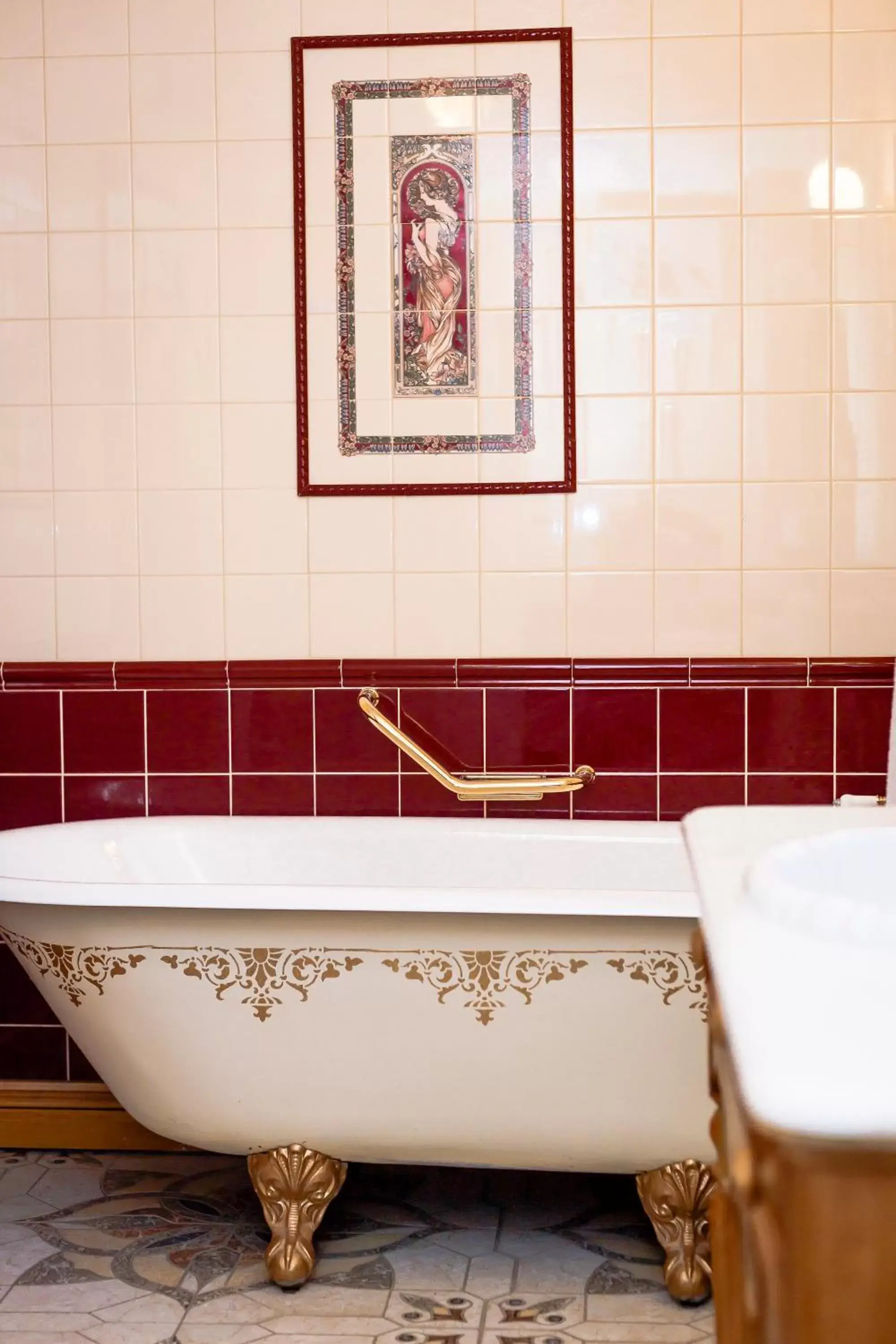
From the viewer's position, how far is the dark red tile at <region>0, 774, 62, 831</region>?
2.89m

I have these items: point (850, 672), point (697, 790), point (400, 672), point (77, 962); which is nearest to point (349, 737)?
point (400, 672)

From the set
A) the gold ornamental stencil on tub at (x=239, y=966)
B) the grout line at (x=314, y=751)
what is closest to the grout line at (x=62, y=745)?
the grout line at (x=314, y=751)

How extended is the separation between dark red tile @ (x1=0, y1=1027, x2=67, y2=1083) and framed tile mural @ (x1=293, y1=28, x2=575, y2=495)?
1.38 metres

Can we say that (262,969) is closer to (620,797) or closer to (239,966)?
(239,966)

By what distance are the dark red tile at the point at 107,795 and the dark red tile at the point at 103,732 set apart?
19mm

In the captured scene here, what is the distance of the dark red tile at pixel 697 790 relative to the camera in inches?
110

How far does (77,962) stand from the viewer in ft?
6.96

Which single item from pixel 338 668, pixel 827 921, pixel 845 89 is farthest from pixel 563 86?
pixel 827 921

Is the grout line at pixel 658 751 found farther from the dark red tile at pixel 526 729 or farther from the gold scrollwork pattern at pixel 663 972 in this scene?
the gold scrollwork pattern at pixel 663 972

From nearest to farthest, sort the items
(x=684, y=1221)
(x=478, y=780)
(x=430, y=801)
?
(x=684, y=1221) < (x=478, y=780) < (x=430, y=801)

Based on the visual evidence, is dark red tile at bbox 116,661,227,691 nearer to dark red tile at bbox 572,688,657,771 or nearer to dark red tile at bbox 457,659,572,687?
dark red tile at bbox 457,659,572,687

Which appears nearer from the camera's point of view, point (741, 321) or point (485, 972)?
point (485, 972)

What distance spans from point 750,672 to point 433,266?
1151 mm

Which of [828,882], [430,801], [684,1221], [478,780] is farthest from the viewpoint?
[430,801]
